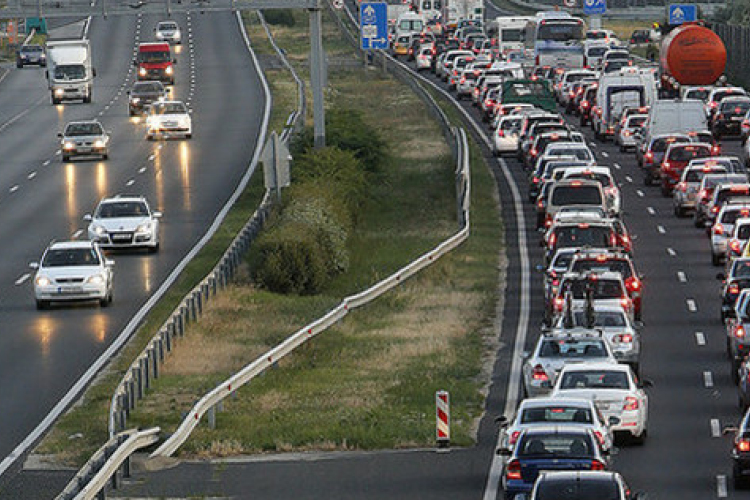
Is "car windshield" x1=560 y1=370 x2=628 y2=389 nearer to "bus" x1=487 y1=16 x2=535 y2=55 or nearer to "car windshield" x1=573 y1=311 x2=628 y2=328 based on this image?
"car windshield" x1=573 y1=311 x2=628 y2=328

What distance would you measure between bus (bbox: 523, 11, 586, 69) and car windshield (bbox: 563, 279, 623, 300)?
67.4 meters

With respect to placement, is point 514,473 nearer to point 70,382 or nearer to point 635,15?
point 70,382

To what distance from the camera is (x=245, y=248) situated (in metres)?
53.6

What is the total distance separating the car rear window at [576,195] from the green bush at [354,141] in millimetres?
17555

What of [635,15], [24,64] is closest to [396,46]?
[24,64]

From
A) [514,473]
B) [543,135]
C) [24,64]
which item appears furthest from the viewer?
[24,64]

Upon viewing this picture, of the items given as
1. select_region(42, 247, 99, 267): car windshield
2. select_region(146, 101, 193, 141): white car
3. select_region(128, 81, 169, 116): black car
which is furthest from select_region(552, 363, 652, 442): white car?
select_region(128, 81, 169, 116): black car

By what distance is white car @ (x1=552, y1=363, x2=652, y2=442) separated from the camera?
1188 inches

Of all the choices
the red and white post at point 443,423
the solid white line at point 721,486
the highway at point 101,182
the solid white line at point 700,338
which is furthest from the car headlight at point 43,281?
the solid white line at point 721,486

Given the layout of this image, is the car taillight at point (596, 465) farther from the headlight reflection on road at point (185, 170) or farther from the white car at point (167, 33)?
the white car at point (167, 33)

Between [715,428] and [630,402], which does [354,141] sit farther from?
[630,402]

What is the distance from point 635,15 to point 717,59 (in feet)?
276

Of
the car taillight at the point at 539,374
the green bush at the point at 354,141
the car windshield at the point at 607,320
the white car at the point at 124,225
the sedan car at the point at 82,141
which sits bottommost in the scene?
the sedan car at the point at 82,141

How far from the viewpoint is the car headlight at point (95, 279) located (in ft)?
150
